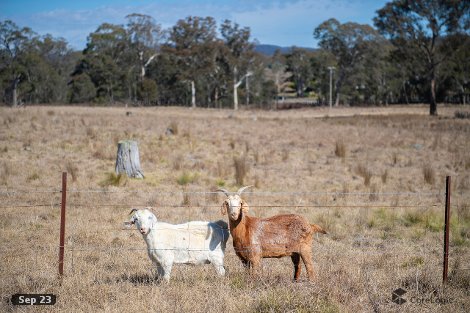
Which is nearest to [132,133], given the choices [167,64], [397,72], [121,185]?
[121,185]

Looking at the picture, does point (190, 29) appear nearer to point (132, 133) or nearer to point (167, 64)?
point (167, 64)

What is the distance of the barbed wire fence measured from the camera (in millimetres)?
8945

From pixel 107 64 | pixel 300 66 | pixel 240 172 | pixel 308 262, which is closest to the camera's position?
pixel 308 262

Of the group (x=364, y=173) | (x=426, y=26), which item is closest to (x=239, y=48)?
(x=426, y=26)

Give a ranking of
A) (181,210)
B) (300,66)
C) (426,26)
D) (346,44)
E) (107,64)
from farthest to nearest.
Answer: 1. (300,66)
2. (346,44)
3. (107,64)
4. (426,26)
5. (181,210)

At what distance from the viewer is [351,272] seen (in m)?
7.41

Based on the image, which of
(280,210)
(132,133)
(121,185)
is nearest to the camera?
(280,210)

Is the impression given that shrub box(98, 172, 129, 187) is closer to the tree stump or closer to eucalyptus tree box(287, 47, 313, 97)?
the tree stump

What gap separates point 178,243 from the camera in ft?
23.5

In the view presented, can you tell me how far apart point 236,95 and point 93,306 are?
61.5m

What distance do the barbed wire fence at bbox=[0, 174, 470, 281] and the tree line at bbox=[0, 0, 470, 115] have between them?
40.7 metres

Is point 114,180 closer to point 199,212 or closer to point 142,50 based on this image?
point 199,212
